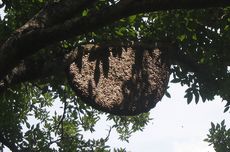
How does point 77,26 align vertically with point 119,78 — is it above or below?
below

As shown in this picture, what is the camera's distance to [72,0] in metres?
6.18

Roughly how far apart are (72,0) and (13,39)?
3.95 feet

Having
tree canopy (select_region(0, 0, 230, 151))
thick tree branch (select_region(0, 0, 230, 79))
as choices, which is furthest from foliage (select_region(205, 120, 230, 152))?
thick tree branch (select_region(0, 0, 230, 79))

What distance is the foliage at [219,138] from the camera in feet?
37.3

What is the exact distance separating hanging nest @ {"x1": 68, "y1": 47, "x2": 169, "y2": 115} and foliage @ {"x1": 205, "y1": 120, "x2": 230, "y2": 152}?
337 cm

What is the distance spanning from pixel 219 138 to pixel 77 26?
7.84 meters

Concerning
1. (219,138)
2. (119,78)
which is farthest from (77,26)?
(219,138)

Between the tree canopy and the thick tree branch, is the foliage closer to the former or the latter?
the tree canopy

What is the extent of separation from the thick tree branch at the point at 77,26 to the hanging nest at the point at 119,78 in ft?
8.71

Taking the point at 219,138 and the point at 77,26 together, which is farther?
the point at 219,138

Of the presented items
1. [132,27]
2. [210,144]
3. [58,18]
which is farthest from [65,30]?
[210,144]

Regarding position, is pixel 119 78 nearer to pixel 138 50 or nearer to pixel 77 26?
pixel 138 50

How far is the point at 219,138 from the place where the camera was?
37.7 ft

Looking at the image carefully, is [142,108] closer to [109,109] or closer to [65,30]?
[109,109]
